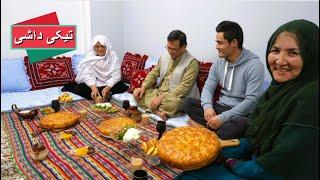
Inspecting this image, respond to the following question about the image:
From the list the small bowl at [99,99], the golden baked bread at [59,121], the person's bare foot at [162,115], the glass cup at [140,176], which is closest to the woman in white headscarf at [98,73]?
the small bowl at [99,99]

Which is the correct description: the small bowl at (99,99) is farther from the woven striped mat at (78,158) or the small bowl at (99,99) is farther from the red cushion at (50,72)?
the red cushion at (50,72)

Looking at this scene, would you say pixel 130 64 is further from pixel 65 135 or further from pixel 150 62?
pixel 65 135

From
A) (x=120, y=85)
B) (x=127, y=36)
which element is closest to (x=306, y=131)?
(x=120, y=85)

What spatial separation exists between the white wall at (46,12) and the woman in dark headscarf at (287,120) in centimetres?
295

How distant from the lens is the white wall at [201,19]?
7.66 feet

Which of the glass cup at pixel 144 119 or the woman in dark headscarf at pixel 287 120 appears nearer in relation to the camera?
the woman in dark headscarf at pixel 287 120

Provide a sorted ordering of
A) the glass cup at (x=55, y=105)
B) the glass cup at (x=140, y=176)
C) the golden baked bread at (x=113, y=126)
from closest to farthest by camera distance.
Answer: the glass cup at (x=140, y=176), the golden baked bread at (x=113, y=126), the glass cup at (x=55, y=105)

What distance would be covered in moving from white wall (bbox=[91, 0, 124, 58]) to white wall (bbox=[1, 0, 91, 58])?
0.31 ft

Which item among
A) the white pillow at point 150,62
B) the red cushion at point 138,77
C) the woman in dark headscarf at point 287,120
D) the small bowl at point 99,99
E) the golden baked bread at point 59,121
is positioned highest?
the woman in dark headscarf at point 287,120

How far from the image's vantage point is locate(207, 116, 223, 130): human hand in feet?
6.84

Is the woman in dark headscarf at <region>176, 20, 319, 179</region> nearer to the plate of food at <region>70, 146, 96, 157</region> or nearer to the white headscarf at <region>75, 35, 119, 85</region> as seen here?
the plate of food at <region>70, 146, 96, 157</region>

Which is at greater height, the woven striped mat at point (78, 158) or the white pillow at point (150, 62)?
the white pillow at point (150, 62)

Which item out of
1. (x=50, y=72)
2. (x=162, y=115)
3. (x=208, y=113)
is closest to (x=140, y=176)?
(x=208, y=113)

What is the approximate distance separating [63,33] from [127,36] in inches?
33.6
